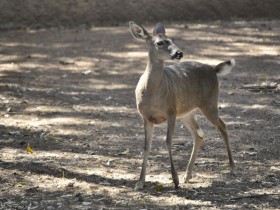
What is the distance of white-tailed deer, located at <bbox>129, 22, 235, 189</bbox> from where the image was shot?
7.46 m

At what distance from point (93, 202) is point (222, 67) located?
91.8 inches

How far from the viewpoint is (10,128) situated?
9.91 m

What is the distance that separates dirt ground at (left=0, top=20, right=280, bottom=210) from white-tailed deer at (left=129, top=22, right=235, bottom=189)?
17.6 inches

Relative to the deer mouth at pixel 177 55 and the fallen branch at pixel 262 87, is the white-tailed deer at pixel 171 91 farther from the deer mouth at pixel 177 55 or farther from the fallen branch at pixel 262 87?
the fallen branch at pixel 262 87

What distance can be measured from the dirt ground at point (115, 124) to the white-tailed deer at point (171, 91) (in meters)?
0.45

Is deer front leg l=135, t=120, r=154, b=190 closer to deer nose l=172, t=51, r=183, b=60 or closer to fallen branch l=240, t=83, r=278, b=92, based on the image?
deer nose l=172, t=51, r=183, b=60

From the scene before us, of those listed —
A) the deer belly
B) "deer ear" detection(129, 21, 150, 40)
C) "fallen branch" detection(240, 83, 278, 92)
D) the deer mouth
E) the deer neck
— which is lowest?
"fallen branch" detection(240, 83, 278, 92)

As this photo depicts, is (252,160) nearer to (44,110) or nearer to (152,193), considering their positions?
(152,193)

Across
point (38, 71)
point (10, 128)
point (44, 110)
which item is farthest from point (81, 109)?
point (38, 71)

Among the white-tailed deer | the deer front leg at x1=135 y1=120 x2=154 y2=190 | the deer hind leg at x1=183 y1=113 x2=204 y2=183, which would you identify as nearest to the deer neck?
the white-tailed deer

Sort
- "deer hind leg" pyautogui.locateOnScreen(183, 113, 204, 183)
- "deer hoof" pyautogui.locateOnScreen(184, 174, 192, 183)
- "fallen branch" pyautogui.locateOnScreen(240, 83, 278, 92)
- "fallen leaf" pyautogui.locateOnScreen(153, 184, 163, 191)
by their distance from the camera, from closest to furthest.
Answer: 1. "fallen leaf" pyautogui.locateOnScreen(153, 184, 163, 191)
2. "deer hoof" pyautogui.locateOnScreen(184, 174, 192, 183)
3. "deer hind leg" pyautogui.locateOnScreen(183, 113, 204, 183)
4. "fallen branch" pyautogui.locateOnScreen(240, 83, 278, 92)

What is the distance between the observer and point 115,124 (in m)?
10.2

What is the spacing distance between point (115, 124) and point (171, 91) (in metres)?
2.76

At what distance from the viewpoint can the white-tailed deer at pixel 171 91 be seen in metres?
7.46
